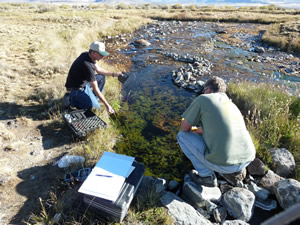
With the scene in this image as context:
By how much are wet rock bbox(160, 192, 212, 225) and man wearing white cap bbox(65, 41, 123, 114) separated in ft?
7.02

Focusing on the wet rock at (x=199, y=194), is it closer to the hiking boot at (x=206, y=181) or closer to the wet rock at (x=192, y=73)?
the hiking boot at (x=206, y=181)

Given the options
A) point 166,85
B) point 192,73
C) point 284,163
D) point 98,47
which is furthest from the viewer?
point 192,73

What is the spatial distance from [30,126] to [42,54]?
5344 mm

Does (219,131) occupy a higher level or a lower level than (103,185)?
higher

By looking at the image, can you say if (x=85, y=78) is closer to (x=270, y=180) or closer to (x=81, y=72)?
(x=81, y=72)

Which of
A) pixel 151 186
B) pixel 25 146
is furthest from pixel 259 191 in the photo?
pixel 25 146

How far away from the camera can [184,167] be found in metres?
3.60

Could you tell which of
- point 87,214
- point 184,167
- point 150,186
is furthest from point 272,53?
point 87,214

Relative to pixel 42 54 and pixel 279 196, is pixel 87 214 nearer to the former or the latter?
pixel 279 196

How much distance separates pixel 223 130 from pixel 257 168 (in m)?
1.33

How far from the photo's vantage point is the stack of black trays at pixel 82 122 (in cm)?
366

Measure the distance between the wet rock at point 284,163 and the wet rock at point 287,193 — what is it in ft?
1.55

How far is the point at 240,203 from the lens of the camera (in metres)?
2.62

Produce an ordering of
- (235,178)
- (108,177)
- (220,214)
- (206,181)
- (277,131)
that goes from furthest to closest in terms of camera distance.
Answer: (277,131) → (235,178) → (206,181) → (220,214) → (108,177)
